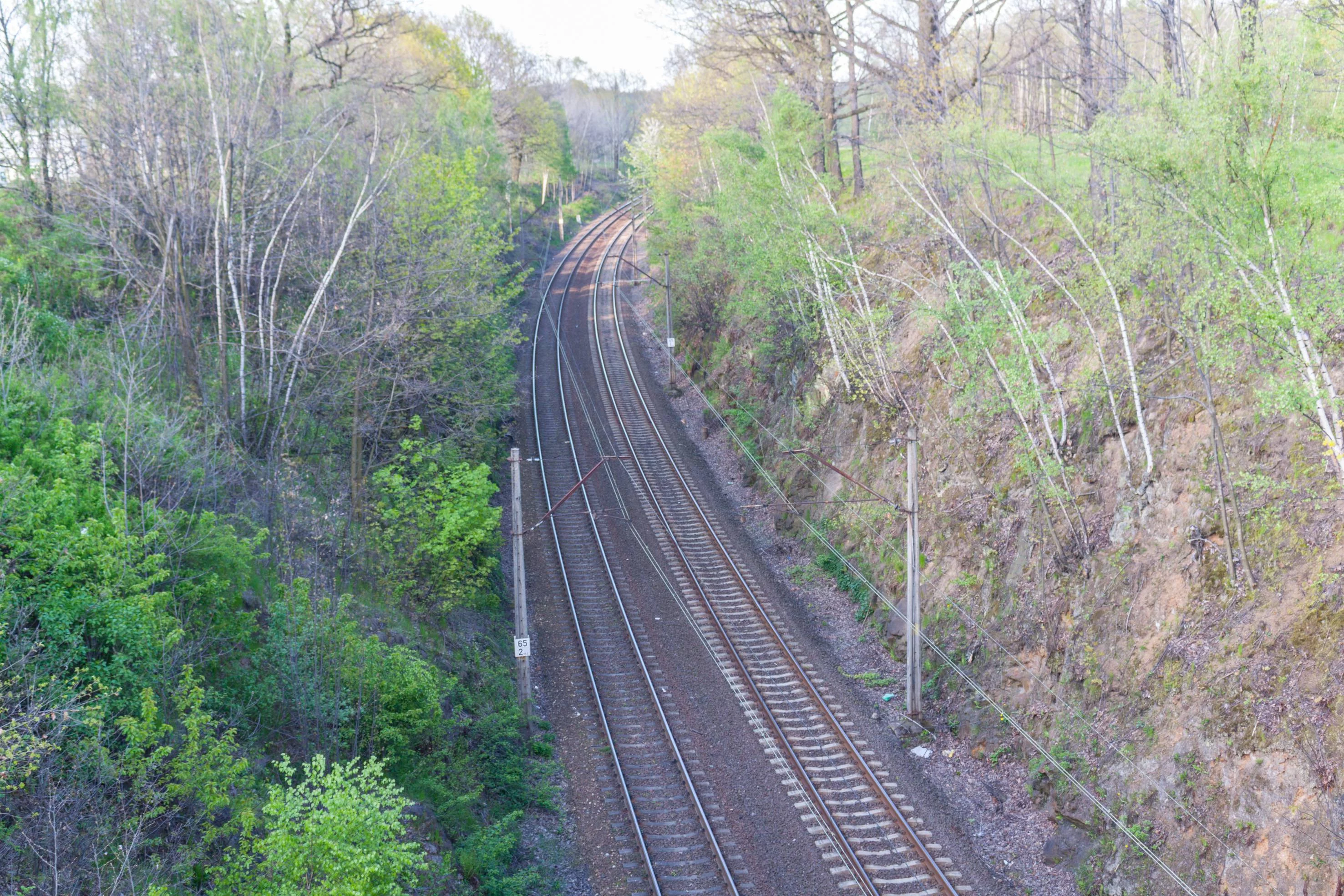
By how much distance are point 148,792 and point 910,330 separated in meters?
18.8

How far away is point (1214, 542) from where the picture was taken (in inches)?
476

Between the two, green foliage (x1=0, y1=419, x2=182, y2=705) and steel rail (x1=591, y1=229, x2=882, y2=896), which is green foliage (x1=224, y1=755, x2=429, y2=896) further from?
steel rail (x1=591, y1=229, x2=882, y2=896)

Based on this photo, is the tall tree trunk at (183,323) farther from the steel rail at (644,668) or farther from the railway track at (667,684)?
the steel rail at (644,668)

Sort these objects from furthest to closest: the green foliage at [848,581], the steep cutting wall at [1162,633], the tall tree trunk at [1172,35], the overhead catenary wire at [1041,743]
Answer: the green foliage at [848,581], the tall tree trunk at [1172,35], the overhead catenary wire at [1041,743], the steep cutting wall at [1162,633]

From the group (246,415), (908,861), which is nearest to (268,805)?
(908,861)

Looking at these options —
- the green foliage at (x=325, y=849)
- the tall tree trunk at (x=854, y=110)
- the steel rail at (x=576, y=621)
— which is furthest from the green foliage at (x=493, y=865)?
the tall tree trunk at (x=854, y=110)

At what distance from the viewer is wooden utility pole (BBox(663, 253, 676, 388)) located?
34.1 meters

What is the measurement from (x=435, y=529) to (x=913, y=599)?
979cm

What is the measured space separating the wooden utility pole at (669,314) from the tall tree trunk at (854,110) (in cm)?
851

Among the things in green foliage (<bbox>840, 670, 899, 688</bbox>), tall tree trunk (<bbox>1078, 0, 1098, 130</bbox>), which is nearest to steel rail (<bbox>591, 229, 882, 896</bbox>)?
green foliage (<bbox>840, 670, 899, 688</bbox>)

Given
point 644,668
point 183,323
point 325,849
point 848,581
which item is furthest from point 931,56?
point 325,849

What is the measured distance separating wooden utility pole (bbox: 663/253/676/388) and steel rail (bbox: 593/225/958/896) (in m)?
1.65

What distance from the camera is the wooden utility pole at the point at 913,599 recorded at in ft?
47.2

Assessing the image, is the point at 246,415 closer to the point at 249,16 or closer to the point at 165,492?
the point at 165,492
